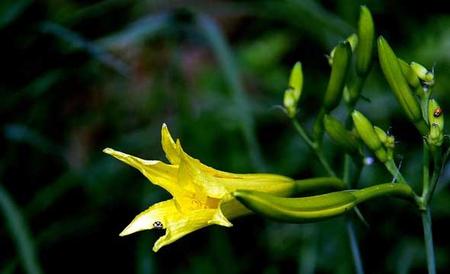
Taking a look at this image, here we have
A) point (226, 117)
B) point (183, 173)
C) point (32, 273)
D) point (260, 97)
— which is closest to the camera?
point (183, 173)

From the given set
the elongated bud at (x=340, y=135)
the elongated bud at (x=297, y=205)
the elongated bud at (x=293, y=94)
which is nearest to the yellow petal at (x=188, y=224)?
the elongated bud at (x=297, y=205)

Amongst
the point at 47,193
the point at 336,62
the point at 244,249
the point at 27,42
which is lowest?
the point at 244,249

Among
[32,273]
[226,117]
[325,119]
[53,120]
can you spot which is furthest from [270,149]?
[325,119]

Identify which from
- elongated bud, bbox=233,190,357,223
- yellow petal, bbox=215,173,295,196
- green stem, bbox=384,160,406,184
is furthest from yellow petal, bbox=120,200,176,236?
green stem, bbox=384,160,406,184

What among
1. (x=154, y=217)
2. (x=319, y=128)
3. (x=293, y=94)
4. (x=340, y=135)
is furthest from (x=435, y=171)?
(x=154, y=217)

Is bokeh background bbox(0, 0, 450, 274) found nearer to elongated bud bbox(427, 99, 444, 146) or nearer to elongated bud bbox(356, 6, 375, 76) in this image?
elongated bud bbox(356, 6, 375, 76)

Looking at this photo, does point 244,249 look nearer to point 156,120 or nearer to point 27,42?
point 156,120

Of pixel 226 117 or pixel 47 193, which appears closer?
pixel 47 193
